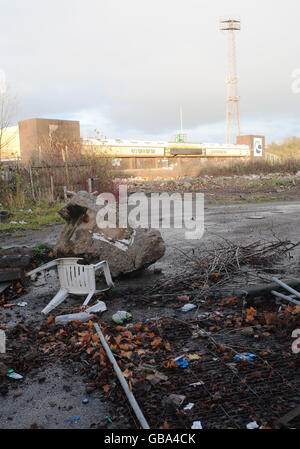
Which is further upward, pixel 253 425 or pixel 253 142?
pixel 253 142

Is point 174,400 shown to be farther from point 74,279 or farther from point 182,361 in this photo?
point 74,279

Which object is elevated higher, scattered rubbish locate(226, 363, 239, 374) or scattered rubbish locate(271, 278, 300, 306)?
scattered rubbish locate(271, 278, 300, 306)

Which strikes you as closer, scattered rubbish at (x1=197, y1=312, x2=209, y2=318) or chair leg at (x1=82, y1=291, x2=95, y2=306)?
scattered rubbish at (x1=197, y1=312, x2=209, y2=318)

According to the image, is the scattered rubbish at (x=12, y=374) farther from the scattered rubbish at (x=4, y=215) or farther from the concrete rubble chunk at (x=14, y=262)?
the scattered rubbish at (x=4, y=215)

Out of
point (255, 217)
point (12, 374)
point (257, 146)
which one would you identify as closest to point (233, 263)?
point (12, 374)

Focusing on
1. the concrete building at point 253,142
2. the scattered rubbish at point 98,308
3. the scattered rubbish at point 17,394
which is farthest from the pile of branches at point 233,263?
the concrete building at point 253,142

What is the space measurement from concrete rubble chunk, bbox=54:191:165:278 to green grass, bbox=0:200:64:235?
460cm

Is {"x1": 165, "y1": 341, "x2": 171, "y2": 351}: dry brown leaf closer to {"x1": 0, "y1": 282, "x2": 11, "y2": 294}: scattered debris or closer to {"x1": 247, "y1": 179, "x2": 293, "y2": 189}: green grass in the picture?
{"x1": 0, "y1": 282, "x2": 11, "y2": 294}: scattered debris

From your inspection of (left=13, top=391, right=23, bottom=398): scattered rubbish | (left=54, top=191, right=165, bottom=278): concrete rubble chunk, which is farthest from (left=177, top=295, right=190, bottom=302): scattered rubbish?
(left=13, top=391, right=23, bottom=398): scattered rubbish

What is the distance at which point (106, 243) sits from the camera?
5781 mm

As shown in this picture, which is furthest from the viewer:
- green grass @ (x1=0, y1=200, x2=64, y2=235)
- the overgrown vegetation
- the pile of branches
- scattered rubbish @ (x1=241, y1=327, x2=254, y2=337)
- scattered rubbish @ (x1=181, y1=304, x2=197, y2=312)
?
the overgrown vegetation

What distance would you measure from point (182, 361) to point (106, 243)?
9.12 feet

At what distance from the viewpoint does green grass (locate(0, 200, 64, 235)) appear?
35.6 feet
